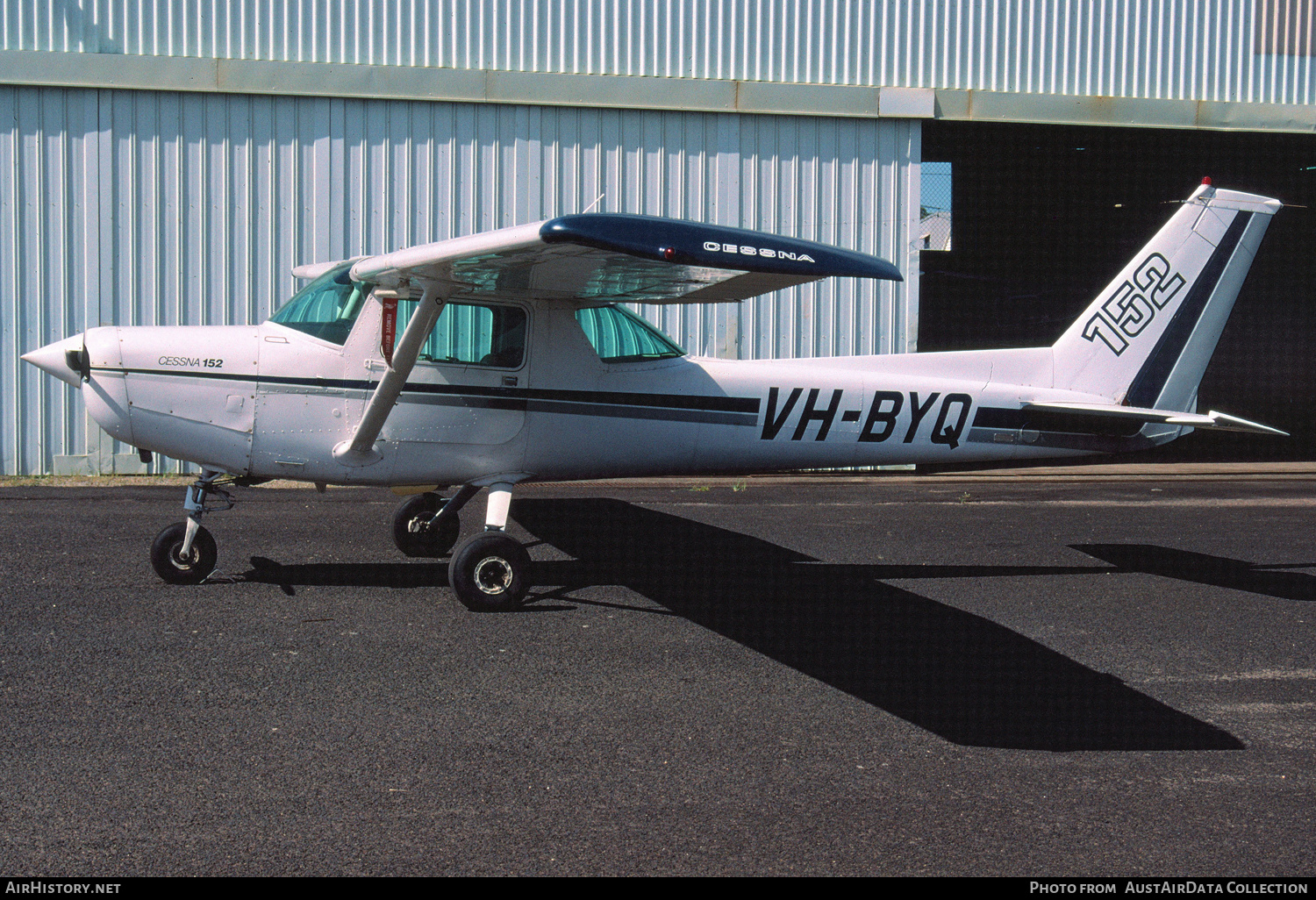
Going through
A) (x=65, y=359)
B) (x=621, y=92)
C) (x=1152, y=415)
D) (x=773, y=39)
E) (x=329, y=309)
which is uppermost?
(x=773, y=39)

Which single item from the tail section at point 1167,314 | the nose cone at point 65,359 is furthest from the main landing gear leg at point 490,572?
the tail section at point 1167,314

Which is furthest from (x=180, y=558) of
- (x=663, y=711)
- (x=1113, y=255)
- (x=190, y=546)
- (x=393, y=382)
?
(x=1113, y=255)

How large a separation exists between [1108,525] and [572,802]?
770 centimetres

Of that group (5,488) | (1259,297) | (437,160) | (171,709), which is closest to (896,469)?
(437,160)

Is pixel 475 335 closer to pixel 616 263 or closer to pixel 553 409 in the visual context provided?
pixel 553 409

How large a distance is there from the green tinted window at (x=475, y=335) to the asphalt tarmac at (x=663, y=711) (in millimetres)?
1455

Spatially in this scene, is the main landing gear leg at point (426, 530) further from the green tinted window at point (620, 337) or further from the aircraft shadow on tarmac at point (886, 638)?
the green tinted window at point (620, 337)

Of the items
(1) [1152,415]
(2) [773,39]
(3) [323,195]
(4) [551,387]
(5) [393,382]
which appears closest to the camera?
(5) [393,382]

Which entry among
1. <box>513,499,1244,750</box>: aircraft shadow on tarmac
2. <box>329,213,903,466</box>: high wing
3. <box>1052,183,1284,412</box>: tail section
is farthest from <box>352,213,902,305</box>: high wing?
<box>1052,183,1284,412</box>: tail section

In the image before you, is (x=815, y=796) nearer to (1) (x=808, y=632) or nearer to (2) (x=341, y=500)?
(1) (x=808, y=632)

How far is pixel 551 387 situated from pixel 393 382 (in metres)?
1.06

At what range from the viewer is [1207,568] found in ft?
25.4

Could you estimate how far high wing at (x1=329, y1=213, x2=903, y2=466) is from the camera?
4.49m

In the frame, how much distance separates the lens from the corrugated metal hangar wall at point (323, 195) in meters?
12.4
